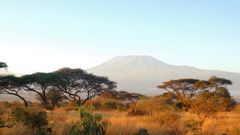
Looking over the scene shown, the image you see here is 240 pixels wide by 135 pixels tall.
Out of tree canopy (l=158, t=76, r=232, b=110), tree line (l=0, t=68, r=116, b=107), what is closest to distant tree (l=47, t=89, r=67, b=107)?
tree line (l=0, t=68, r=116, b=107)

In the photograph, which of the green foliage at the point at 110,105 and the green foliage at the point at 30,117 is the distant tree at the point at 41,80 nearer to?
the green foliage at the point at 110,105

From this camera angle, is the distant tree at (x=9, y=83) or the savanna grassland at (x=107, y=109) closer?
the savanna grassland at (x=107, y=109)

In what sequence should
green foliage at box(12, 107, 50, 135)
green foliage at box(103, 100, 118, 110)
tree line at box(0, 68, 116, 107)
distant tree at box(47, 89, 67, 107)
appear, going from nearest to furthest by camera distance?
green foliage at box(12, 107, 50, 135)
tree line at box(0, 68, 116, 107)
green foliage at box(103, 100, 118, 110)
distant tree at box(47, 89, 67, 107)

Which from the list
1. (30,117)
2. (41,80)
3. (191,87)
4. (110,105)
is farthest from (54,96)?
(30,117)

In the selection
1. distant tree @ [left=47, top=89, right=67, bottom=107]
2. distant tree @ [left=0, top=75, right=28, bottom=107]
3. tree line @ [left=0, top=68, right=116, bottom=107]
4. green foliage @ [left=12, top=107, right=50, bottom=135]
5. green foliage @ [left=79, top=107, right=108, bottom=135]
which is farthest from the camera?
distant tree @ [left=47, top=89, right=67, bottom=107]

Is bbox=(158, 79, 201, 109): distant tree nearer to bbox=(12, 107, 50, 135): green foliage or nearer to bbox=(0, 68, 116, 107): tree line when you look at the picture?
bbox=(0, 68, 116, 107): tree line

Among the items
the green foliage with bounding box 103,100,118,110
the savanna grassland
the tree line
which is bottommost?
the green foliage with bounding box 103,100,118,110

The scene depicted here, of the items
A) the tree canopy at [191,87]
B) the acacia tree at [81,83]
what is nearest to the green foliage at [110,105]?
the acacia tree at [81,83]

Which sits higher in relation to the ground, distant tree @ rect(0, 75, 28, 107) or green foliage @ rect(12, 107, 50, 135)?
distant tree @ rect(0, 75, 28, 107)

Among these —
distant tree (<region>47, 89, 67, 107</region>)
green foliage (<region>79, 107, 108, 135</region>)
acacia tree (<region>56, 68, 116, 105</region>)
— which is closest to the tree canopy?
acacia tree (<region>56, 68, 116, 105</region>)

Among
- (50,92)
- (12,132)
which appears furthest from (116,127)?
(50,92)

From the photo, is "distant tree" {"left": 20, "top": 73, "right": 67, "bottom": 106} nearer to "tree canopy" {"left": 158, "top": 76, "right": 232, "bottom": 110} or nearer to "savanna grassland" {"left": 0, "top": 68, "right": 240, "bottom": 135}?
"savanna grassland" {"left": 0, "top": 68, "right": 240, "bottom": 135}

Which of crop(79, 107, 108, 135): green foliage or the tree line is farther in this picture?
the tree line

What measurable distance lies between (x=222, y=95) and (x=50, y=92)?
18301 mm
